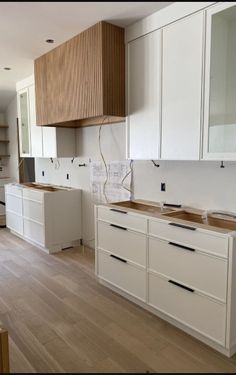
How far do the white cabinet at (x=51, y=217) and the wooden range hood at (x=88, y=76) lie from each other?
1.09 metres

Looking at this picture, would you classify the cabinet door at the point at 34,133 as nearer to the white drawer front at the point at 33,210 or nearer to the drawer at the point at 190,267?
the white drawer front at the point at 33,210

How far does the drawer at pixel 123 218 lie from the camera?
8.19 feet

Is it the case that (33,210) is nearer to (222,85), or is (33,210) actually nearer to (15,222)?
(15,222)

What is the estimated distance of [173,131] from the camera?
8.20ft

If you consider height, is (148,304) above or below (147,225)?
below

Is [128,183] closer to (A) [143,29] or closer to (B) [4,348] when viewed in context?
(A) [143,29]

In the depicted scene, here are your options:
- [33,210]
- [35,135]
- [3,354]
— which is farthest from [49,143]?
[3,354]

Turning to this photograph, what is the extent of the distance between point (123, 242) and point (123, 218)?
23 centimetres

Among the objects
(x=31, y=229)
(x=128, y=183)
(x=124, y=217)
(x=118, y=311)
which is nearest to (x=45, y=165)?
(x=31, y=229)

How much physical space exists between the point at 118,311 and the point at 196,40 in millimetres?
2372

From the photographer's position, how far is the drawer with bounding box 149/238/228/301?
1931mm

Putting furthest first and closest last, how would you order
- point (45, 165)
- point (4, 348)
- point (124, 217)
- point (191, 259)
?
point (45, 165)
point (124, 217)
point (191, 259)
point (4, 348)

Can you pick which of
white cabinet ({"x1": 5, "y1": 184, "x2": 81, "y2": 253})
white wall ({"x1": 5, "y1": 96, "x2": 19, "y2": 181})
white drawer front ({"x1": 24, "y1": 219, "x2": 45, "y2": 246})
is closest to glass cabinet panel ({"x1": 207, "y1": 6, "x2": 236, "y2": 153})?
white cabinet ({"x1": 5, "y1": 184, "x2": 81, "y2": 253})

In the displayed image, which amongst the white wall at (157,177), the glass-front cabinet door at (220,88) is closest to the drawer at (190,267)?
the white wall at (157,177)
